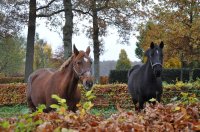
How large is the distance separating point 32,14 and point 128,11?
6.52m

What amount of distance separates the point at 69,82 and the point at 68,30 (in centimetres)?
1575

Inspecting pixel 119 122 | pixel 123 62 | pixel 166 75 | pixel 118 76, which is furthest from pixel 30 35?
pixel 123 62

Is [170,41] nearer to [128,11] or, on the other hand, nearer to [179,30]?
[179,30]

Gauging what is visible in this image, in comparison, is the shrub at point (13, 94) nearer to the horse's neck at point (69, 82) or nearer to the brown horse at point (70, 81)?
the brown horse at point (70, 81)

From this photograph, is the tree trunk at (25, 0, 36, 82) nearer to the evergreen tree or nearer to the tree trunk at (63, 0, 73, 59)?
the tree trunk at (63, 0, 73, 59)

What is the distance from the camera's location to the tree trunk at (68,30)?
23.7 metres

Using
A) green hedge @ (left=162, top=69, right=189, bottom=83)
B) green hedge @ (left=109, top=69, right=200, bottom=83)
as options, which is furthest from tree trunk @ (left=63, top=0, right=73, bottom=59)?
green hedge @ (left=162, top=69, right=189, bottom=83)

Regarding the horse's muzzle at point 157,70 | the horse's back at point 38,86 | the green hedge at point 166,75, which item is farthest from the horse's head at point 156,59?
the green hedge at point 166,75

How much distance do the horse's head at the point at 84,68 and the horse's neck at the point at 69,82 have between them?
0.22 metres

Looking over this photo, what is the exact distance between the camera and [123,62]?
50656 millimetres

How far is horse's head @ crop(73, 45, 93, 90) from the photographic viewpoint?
7.90 metres

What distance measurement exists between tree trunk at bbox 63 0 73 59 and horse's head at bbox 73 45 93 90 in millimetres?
15540

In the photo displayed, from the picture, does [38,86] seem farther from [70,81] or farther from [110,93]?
[110,93]

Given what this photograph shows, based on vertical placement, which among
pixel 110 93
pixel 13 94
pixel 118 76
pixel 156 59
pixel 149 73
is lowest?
pixel 13 94
